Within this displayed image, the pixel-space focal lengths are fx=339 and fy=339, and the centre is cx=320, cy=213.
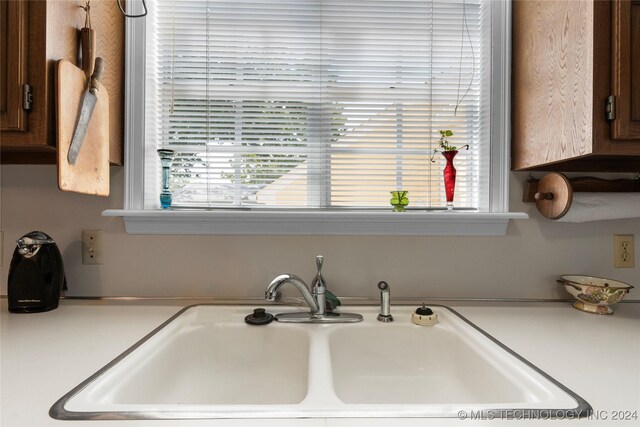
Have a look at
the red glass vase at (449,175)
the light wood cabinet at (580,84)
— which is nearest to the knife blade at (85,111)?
the red glass vase at (449,175)

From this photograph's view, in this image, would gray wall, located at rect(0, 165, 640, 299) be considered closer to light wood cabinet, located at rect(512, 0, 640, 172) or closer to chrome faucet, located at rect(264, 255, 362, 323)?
chrome faucet, located at rect(264, 255, 362, 323)

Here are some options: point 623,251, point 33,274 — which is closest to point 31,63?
point 33,274

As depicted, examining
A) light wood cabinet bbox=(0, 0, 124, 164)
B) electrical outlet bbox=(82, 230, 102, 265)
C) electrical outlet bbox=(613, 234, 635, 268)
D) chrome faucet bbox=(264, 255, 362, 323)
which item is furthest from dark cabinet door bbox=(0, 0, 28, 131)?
electrical outlet bbox=(613, 234, 635, 268)

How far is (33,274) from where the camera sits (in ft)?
3.51

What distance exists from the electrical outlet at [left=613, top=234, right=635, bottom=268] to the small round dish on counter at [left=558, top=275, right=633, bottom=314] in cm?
12

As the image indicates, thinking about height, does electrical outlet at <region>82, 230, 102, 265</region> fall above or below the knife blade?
below

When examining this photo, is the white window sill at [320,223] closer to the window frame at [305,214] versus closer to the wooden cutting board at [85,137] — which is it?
the window frame at [305,214]

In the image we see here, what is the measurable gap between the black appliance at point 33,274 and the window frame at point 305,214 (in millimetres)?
244

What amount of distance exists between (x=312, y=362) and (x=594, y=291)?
38.7 inches

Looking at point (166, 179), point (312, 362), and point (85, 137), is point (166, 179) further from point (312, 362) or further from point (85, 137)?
point (312, 362)

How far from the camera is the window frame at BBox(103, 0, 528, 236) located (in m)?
1.21

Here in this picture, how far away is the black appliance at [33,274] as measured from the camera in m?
1.06

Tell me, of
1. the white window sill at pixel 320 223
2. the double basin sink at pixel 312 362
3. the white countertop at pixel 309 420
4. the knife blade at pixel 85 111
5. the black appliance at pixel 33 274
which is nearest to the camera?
the white countertop at pixel 309 420

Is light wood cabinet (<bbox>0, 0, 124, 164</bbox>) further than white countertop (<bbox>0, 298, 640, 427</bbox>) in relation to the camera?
Yes
